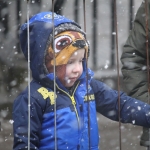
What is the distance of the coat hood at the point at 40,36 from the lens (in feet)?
7.34

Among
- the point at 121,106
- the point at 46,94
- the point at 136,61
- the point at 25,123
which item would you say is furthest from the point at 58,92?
the point at 136,61

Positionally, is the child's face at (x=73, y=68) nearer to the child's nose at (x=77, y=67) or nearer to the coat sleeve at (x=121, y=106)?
the child's nose at (x=77, y=67)

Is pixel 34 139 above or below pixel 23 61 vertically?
below

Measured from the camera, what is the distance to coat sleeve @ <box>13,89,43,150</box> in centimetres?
221

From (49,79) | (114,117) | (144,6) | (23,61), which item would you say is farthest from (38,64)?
(144,6)

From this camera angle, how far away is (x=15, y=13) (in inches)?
103

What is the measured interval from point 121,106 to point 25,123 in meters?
0.43

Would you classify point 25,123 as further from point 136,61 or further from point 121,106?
point 136,61

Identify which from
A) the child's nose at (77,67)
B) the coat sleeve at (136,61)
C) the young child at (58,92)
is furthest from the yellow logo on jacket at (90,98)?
the coat sleeve at (136,61)

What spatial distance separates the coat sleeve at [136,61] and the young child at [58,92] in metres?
0.30

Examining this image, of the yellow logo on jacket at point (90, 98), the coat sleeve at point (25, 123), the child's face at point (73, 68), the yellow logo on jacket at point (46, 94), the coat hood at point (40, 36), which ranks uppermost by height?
the coat hood at point (40, 36)

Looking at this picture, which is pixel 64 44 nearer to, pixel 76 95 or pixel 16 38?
pixel 76 95

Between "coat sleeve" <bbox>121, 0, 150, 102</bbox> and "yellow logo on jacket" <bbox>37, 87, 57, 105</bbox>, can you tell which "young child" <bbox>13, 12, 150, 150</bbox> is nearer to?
"yellow logo on jacket" <bbox>37, 87, 57, 105</bbox>

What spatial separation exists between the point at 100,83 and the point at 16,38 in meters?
0.47
